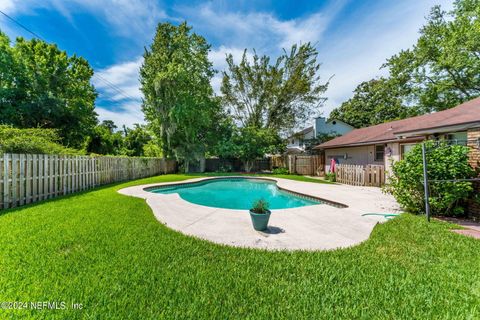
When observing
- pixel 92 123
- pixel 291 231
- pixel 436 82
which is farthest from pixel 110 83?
pixel 436 82

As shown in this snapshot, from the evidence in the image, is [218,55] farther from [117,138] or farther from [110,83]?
[117,138]

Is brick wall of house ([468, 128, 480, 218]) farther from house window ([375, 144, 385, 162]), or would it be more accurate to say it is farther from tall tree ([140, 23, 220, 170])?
tall tree ([140, 23, 220, 170])

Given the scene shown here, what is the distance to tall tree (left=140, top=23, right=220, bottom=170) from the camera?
17.5m

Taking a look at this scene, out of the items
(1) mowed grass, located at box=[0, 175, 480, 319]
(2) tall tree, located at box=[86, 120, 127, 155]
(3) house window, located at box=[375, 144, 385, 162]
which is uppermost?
(2) tall tree, located at box=[86, 120, 127, 155]

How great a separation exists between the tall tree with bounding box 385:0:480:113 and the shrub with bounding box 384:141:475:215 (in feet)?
58.4

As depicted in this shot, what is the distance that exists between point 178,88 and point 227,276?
1800 centimetres

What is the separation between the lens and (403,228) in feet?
13.6

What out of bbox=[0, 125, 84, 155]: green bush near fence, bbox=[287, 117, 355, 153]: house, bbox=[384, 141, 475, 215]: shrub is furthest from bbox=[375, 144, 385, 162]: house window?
bbox=[0, 125, 84, 155]: green bush near fence

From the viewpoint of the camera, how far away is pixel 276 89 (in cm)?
2364

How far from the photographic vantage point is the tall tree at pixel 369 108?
2705cm

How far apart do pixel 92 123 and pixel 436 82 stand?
32.9 metres

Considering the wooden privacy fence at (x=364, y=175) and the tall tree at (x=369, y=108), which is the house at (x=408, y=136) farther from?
the tall tree at (x=369, y=108)

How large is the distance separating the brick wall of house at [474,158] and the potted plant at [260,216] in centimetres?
503

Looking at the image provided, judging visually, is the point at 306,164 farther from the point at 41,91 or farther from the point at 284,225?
the point at 41,91
